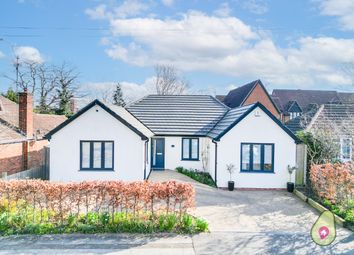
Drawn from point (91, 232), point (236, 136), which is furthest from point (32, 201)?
point (236, 136)

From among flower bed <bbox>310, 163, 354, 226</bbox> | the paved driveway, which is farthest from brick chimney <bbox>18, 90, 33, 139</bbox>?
flower bed <bbox>310, 163, 354, 226</bbox>

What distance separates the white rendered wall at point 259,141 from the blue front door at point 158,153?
6.39 m

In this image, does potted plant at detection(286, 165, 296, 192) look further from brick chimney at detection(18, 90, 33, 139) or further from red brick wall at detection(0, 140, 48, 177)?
brick chimney at detection(18, 90, 33, 139)

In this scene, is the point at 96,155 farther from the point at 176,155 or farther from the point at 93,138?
the point at 176,155

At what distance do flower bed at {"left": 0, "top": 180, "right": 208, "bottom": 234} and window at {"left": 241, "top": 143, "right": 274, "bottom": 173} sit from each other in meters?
8.33

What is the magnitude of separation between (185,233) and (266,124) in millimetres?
10041

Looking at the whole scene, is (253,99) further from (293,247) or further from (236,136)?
(293,247)

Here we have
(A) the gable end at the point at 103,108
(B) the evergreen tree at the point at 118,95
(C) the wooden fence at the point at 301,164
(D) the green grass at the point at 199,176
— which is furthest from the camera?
(B) the evergreen tree at the point at 118,95

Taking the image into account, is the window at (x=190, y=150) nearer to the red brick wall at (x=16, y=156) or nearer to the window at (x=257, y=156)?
the window at (x=257, y=156)

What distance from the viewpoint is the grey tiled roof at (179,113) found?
2433 cm

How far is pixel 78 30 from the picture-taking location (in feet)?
69.5

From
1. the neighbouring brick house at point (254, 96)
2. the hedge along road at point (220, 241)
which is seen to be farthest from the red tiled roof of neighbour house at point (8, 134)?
the neighbouring brick house at point (254, 96)

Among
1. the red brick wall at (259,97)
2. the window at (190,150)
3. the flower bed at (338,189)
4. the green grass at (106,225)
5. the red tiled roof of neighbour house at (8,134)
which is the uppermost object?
the red brick wall at (259,97)

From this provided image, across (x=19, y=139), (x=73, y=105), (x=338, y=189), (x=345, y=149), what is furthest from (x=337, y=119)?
(x=73, y=105)
